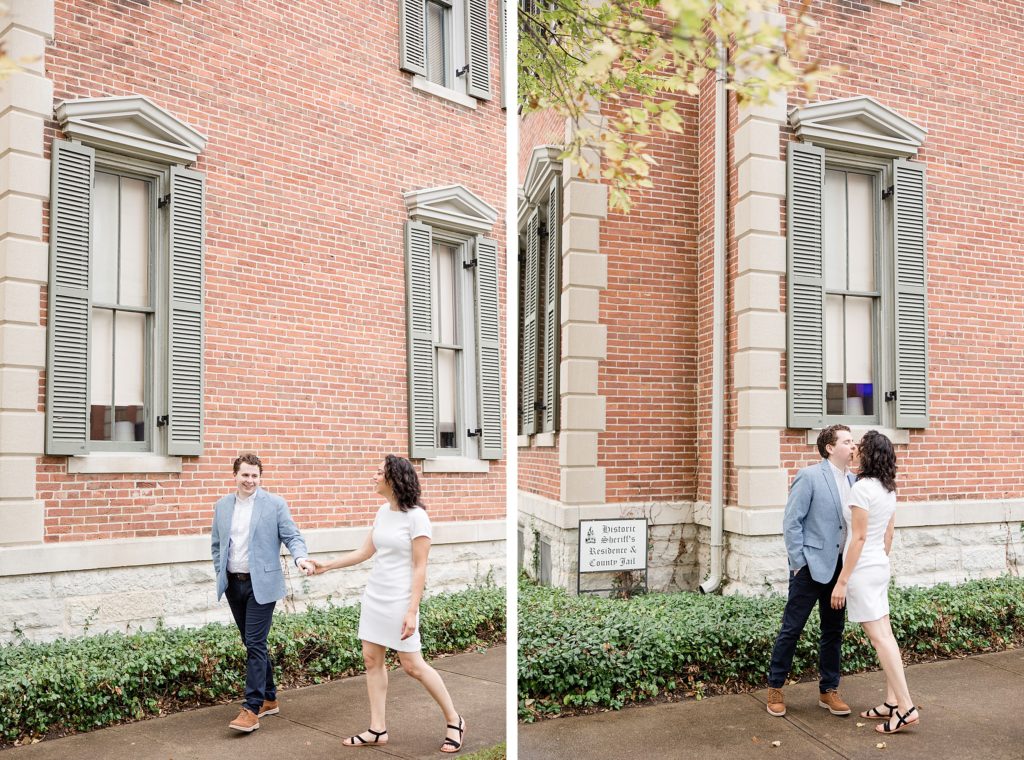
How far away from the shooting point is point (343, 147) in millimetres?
2705

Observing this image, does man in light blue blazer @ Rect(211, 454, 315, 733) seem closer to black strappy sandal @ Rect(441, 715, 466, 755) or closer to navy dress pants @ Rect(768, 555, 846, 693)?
black strappy sandal @ Rect(441, 715, 466, 755)

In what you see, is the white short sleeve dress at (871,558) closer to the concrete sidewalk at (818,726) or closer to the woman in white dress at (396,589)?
the concrete sidewalk at (818,726)

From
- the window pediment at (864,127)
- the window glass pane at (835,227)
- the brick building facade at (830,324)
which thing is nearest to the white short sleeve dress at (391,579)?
the brick building facade at (830,324)

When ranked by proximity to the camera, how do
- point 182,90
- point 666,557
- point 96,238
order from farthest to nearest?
1. point 666,557
2. point 182,90
3. point 96,238

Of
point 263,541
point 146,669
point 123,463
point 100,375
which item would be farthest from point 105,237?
point 146,669

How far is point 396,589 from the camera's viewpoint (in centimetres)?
300

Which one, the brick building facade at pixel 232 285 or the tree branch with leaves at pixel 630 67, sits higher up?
the tree branch with leaves at pixel 630 67

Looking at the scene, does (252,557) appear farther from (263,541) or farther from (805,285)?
(805,285)

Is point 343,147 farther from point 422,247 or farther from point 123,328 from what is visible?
point 123,328

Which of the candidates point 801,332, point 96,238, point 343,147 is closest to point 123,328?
point 96,238

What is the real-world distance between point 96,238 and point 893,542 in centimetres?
304

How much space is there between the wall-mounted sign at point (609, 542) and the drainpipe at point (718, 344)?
34cm

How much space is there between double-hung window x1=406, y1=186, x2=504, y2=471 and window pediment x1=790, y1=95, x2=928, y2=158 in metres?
1.50

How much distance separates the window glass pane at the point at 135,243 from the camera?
214 cm
